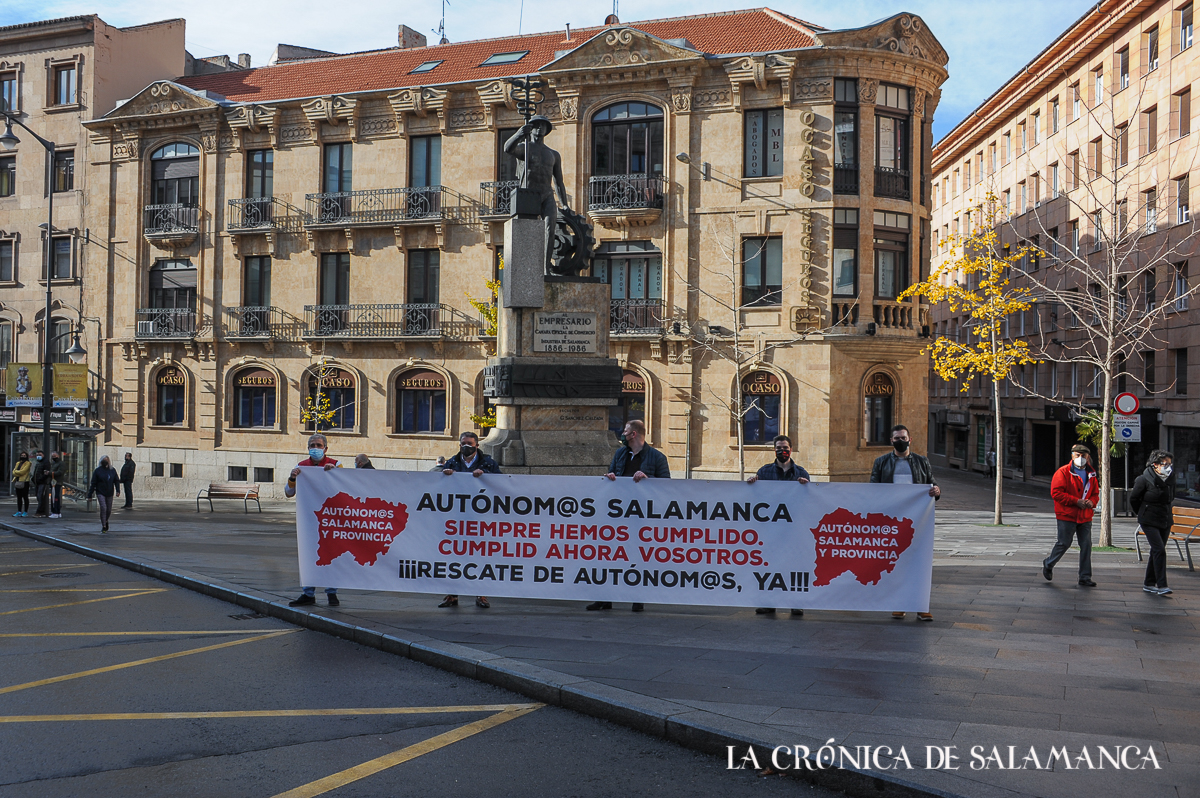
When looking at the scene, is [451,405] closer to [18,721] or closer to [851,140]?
[851,140]

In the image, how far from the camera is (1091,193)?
78.0 feet

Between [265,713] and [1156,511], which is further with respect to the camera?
[1156,511]

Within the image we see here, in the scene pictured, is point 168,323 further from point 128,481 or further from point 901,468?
point 901,468

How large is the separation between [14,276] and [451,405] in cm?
2218

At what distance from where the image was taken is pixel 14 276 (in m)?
40.5

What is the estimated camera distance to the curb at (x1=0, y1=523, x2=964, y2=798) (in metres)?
4.93

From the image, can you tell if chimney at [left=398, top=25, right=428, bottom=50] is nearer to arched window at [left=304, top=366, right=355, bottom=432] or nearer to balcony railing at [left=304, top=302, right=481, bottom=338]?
balcony railing at [left=304, top=302, right=481, bottom=338]

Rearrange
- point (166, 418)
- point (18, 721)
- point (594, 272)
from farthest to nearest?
1. point (166, 418)
2. point (594, 272)
3. point (18, 721)

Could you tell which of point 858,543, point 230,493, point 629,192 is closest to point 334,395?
point 230,493

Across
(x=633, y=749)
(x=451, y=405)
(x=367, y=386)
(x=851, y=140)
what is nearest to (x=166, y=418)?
(x=367, y=386)

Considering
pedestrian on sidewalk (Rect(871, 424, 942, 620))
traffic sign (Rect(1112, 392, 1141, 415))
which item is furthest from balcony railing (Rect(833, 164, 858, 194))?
pedestrian on sidewalk (Rect(871, 424, 942, 620))

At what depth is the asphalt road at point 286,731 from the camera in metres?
5.04

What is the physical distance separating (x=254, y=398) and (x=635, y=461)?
28.4m

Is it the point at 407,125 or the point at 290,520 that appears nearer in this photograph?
the point at 290,520
